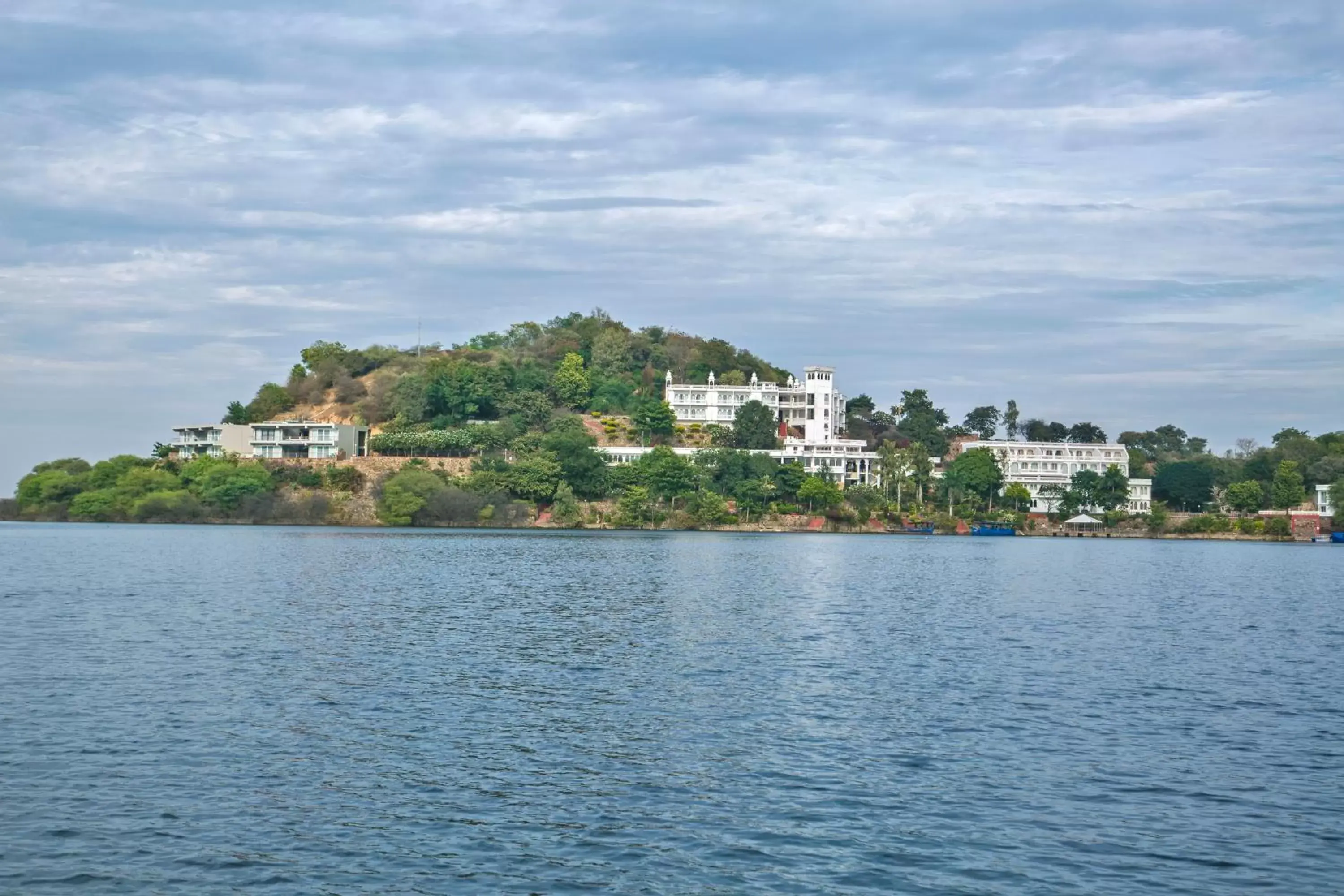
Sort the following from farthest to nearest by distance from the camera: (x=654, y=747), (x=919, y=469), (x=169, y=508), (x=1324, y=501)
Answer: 1. (x=1324, y=501)
2. (x=919, y=469)
3. (x=169, y=508)
4. (x=654, y=747)

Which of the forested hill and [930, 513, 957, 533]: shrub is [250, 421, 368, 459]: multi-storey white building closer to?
the forested hill

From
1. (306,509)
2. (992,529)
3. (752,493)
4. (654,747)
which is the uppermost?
(752,493)

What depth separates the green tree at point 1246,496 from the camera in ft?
481

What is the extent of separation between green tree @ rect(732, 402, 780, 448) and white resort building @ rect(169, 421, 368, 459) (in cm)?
4582

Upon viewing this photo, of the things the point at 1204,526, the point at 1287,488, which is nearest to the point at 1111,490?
the point at 1204,526

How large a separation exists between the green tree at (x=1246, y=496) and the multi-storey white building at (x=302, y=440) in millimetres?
106457

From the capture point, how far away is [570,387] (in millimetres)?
163250

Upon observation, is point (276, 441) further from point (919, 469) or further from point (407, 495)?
point (919, 469)

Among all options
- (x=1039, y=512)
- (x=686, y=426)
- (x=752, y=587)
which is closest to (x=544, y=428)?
(x=686, y=426)

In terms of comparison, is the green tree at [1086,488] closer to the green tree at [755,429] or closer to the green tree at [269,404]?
the green tree at [755,429]

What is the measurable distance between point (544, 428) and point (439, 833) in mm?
135790

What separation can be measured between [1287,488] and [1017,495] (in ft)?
110

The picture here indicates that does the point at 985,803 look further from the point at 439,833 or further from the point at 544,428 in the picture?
the point at 544,428

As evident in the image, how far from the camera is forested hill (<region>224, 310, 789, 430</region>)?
15438cm
